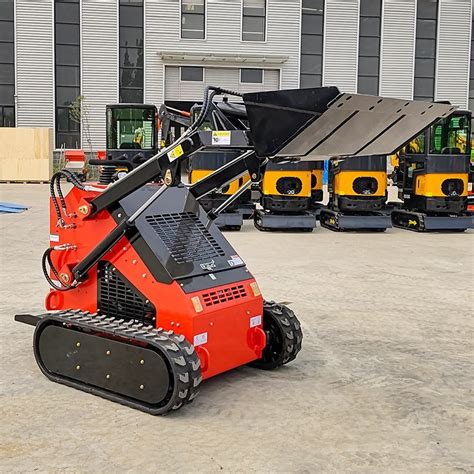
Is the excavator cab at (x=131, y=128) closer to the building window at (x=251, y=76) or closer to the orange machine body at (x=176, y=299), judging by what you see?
the orange machine body at (x=176, y=299)

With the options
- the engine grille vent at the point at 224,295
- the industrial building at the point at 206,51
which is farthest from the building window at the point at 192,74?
the engine grille vent at the point at 224,295

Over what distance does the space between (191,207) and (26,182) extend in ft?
74.0

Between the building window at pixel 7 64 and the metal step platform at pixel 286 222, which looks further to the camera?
the building window at pixel 7 64

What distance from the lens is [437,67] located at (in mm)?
31188

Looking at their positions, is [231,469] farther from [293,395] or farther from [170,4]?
[170,4]

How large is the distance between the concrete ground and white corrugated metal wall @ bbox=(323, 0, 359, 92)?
23963 mm

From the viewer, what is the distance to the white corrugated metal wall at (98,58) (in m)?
28.9

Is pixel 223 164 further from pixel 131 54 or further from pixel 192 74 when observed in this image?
pixel 131 54

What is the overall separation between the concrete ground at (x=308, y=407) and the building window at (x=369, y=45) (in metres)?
24.3

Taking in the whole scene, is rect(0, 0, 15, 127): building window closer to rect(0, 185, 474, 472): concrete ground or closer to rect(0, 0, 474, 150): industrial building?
rect(0, 0, 474, 150): industrial building

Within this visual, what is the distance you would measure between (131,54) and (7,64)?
200 inches

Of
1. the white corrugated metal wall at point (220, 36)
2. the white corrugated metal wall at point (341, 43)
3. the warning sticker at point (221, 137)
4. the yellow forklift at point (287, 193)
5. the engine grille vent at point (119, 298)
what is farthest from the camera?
the white corrugated metal wall at point (341, 43)

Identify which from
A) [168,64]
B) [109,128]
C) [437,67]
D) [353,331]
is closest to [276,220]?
[109,128]

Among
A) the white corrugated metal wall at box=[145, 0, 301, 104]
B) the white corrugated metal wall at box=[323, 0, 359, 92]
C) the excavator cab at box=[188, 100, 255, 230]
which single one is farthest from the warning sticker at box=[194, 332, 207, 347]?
the white corrugated metal wall at box=[323, 0, 359, 92]
